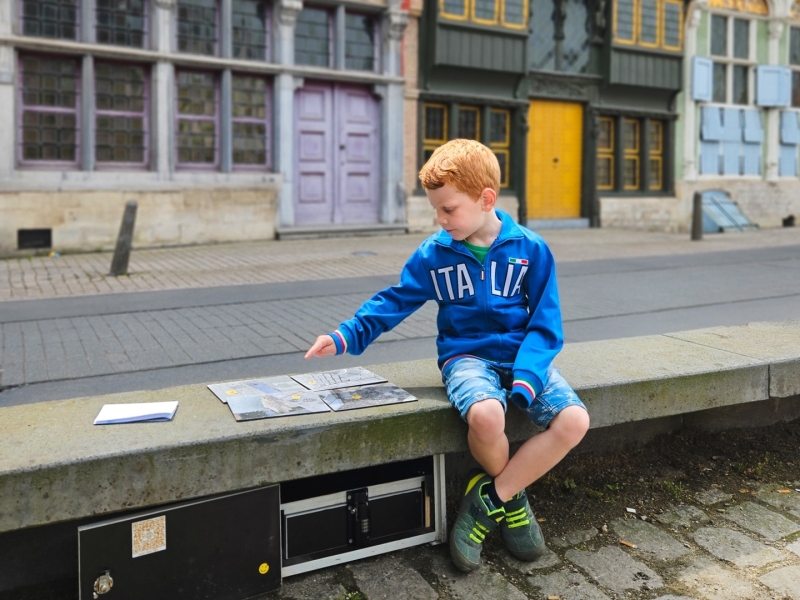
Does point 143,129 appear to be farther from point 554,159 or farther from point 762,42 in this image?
point 762,42

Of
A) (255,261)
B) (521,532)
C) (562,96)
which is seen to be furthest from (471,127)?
(521,532)

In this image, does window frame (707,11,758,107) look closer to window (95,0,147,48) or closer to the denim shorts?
window (95,0,147,48)

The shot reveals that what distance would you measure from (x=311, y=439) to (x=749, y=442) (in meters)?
2.42

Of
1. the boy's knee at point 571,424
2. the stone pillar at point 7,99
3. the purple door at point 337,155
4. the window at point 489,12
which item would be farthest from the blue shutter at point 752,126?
the boy's knee at point 571,424

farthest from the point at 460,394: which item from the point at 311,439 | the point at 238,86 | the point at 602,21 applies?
the point at 602,21

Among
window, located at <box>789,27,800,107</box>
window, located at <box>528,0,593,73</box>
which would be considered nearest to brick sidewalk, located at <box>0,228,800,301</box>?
window, located at <box>528,0,593,73</box>

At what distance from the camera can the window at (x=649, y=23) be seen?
61.9 ft

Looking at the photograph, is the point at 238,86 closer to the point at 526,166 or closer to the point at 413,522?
the point at 526,166

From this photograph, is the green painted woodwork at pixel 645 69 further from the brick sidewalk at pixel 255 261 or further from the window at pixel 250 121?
the window at pixel 250 121

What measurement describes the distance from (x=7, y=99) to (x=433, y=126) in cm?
777

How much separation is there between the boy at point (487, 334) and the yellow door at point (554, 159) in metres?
15.5

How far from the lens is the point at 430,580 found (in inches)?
111

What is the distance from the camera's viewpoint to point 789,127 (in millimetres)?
22141

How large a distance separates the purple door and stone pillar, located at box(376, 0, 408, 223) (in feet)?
0.71
